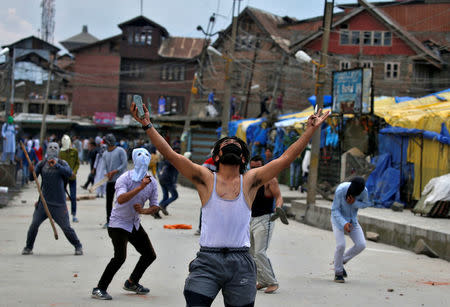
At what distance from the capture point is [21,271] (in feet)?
27.0

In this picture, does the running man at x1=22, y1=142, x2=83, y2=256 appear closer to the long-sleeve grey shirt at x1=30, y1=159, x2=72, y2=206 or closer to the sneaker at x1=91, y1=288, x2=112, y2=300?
the long-sleeve grey shirt at x1=30, y1=159, x2=72, y2=206

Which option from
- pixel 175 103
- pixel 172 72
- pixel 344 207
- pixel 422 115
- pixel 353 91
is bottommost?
pixel 344 207

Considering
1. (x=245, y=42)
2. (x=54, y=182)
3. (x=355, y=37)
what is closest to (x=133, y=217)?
(x=54, y=182)

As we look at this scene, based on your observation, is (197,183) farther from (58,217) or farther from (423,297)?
(58,217)

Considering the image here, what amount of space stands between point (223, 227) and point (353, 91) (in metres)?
16.1

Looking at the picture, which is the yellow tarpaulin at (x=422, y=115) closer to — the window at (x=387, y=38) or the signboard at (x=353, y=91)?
the signboard at (x=353, y=91)

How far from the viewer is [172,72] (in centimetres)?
6694

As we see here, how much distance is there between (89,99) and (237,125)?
35.8m

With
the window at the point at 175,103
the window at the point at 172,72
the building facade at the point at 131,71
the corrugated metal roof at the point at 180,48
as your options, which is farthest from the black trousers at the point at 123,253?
the window at the point at 172,72

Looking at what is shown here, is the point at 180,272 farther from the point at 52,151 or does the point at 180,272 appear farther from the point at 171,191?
the point at 171,191

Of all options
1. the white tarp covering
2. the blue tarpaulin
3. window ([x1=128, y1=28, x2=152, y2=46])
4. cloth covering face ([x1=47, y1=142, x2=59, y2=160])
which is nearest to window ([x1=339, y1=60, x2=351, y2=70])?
the blue tarpaulin

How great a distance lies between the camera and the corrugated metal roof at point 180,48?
6669cm

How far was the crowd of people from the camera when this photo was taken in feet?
14.2

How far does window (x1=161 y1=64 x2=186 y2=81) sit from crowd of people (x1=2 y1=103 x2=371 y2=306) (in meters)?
53.6
